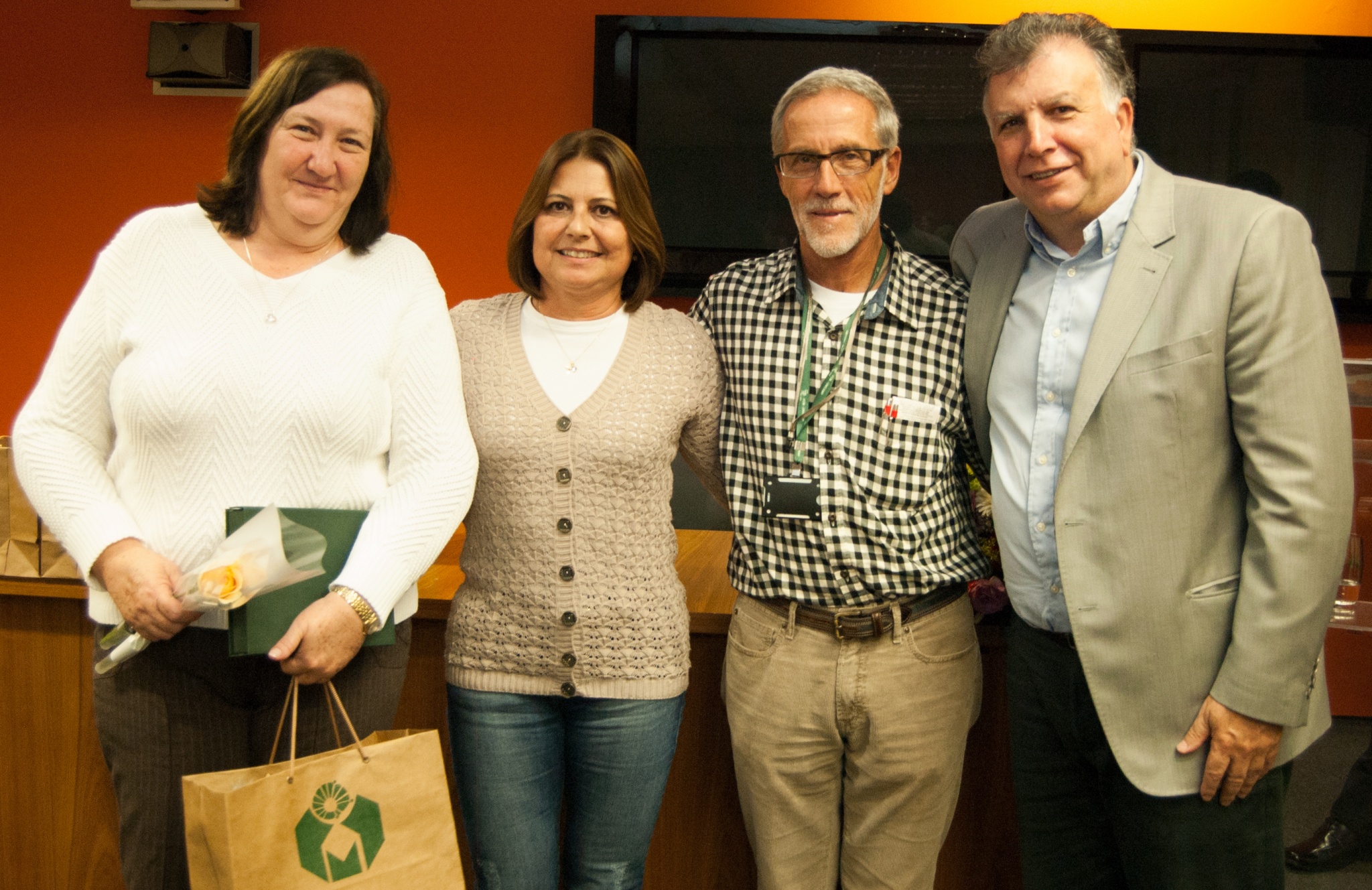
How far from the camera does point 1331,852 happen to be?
2.45 meters

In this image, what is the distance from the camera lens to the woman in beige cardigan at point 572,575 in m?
1.58

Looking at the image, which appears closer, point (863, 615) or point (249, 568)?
point (249, 568)

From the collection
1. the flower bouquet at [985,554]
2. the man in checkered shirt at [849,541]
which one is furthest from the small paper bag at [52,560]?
the flower bouquet at [985,554]

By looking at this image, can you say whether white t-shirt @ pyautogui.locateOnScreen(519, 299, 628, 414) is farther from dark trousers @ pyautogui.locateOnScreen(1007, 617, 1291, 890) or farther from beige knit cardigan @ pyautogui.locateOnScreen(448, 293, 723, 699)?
dark trousers @ pyautogui.locateOnScreen(1007, 617, 1291, 890)

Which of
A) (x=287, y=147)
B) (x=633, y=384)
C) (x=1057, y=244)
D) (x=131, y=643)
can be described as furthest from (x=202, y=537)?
(x=1057, y=244)

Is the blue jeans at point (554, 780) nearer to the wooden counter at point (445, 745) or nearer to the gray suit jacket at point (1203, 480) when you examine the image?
the wooden counter at point (445, 745)

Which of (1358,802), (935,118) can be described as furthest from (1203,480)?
(935,118)

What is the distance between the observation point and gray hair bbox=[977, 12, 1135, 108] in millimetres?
1538

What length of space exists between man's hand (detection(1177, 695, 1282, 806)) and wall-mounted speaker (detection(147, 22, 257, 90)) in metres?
3.93

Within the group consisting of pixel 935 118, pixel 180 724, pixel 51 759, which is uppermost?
pixel 935 118

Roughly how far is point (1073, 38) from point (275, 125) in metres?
1.20

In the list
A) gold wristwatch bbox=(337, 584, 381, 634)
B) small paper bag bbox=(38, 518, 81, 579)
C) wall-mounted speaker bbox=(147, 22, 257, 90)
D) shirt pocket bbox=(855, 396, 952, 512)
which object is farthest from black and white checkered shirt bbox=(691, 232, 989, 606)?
wall-mounted speaker bbox=(147, 22, 257, 90)

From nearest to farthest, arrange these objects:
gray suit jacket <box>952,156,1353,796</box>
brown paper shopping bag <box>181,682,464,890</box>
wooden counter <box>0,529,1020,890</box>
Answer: brown paper shopping bag <box>181,682,464,890</box>, gray suit jacket <box>952,156,1353,796</box>, wooden counter <box>0,529,1020,890</box>

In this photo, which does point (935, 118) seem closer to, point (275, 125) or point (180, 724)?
point (275, 125)
